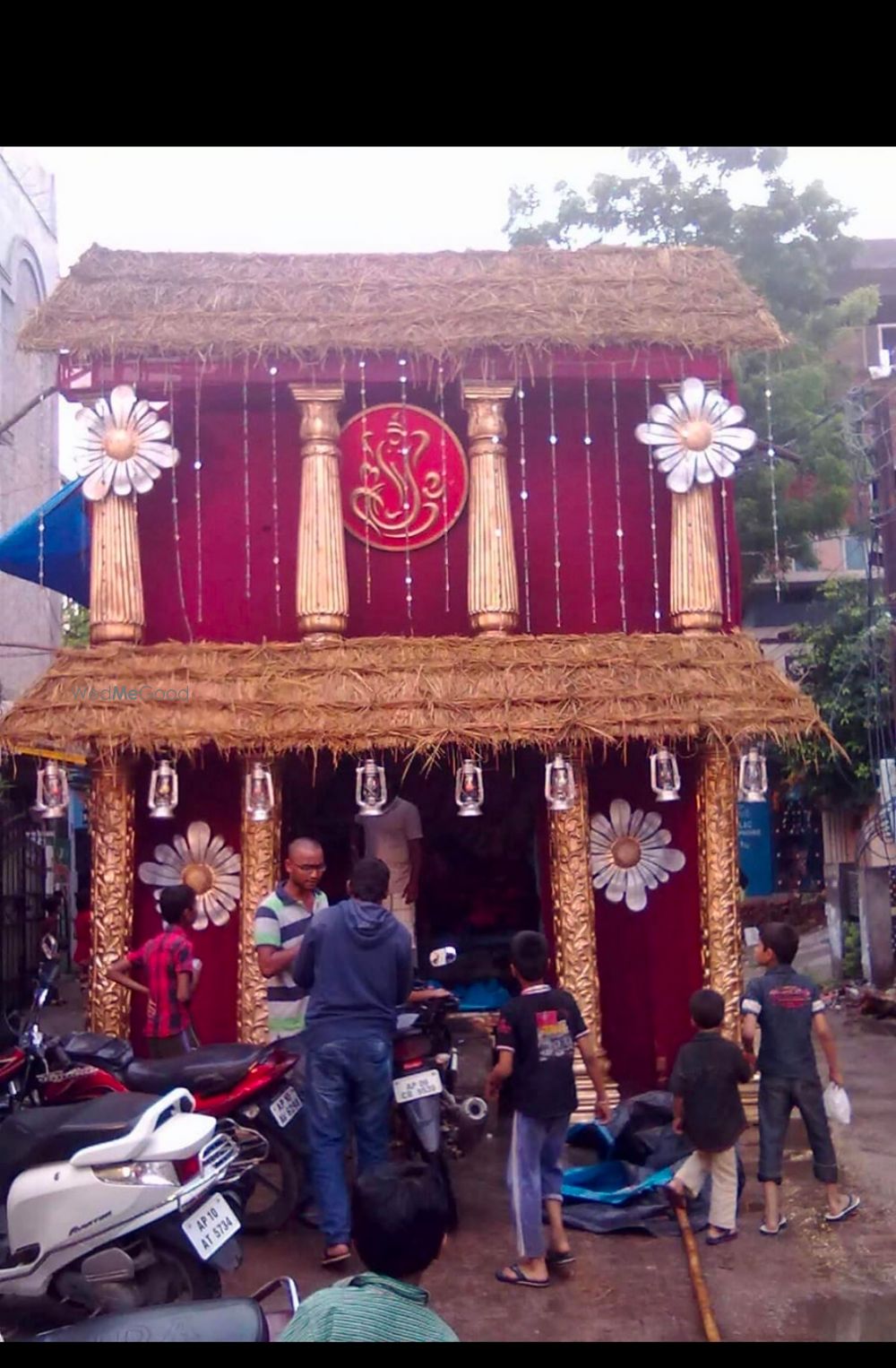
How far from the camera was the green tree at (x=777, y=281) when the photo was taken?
17.8 meters

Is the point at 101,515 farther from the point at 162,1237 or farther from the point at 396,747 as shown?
the point at 162,1237

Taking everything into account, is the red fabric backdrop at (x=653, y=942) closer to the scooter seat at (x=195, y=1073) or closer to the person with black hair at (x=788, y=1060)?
the person with black hair at (x=788, y=1060)

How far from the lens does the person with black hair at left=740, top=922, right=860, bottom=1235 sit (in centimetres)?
668

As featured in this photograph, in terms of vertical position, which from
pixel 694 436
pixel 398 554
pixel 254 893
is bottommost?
pixel 254 893

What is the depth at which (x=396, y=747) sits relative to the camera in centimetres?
818

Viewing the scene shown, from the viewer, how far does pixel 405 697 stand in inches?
326

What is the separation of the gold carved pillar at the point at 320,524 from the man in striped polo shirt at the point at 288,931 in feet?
7.09

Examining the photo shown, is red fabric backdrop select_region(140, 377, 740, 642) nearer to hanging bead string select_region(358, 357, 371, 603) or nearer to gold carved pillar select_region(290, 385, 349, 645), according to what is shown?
hanging bead string select_region(358, 357, 371, 603)

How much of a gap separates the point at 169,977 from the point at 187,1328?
3763mm

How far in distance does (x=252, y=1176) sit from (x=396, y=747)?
2.74 meters

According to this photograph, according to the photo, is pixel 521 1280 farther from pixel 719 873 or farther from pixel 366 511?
pixel 366 511

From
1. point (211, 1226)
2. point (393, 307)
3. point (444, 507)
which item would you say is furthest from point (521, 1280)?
point (393, 307)

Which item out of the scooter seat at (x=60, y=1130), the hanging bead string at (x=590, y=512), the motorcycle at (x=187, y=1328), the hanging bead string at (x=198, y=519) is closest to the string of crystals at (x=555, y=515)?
the hanging bead string at (x=590, y=512)

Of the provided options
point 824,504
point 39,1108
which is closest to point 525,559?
point 39,1108
